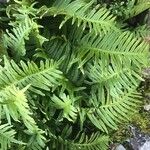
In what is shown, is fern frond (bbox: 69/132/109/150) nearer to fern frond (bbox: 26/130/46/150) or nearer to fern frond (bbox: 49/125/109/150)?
fern frond (bbox: 49/125/109/150)

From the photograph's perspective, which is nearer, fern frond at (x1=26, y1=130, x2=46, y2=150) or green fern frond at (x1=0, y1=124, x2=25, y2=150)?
green fern frond at (x1=0, y1=124, x2=25, y2=150)

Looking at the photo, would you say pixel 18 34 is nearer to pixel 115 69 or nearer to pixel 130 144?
pixel 115 69

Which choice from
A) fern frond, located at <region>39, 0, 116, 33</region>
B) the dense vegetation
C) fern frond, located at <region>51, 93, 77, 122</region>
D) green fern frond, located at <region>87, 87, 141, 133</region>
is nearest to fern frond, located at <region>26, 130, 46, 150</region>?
the dense vegetation

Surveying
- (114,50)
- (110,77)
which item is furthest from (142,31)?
(110,77)

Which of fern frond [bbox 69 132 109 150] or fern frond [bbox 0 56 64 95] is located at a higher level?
fern frond [bbox 0 56 64 95]

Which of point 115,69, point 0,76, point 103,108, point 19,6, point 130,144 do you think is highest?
point 19,6

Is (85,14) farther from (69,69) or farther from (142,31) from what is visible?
(142,31)

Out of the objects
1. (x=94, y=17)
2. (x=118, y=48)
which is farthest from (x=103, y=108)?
(x=94, y=17)
